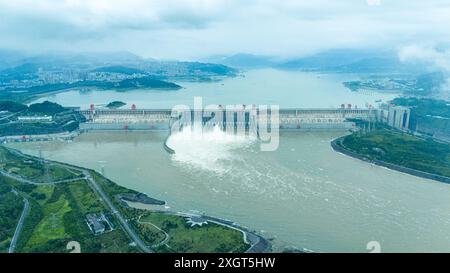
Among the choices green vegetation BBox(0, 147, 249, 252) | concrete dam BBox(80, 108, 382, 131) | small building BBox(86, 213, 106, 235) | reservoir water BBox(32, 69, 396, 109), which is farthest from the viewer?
reservoir water BBox(32, 69, 396, 109)

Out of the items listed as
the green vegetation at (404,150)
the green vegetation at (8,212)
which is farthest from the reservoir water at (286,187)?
the green vegetation at (8,212)

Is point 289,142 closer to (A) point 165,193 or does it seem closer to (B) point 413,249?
(A) point 165,193

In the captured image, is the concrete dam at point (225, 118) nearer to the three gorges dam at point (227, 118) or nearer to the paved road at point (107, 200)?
the three gorges dam at point (227, 118)

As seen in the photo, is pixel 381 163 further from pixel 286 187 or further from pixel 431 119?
pixel 431 119

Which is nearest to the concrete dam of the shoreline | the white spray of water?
the white spray of water

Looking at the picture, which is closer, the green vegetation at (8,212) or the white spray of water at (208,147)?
the green vegetation at (8,212)

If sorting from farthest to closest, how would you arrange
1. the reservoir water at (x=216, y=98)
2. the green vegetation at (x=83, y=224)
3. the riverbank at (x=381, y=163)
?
the reservoir water at (x=216, y=98)
the riverbank at (x=381, y=163)
the green vegetation at (x=83, y=224)

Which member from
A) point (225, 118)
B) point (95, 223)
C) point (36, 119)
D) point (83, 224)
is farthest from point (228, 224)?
point (36, 119)

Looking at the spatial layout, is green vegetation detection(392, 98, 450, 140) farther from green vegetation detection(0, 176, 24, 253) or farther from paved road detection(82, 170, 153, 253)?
green vegetation detection(0, 176, 24, 253)
